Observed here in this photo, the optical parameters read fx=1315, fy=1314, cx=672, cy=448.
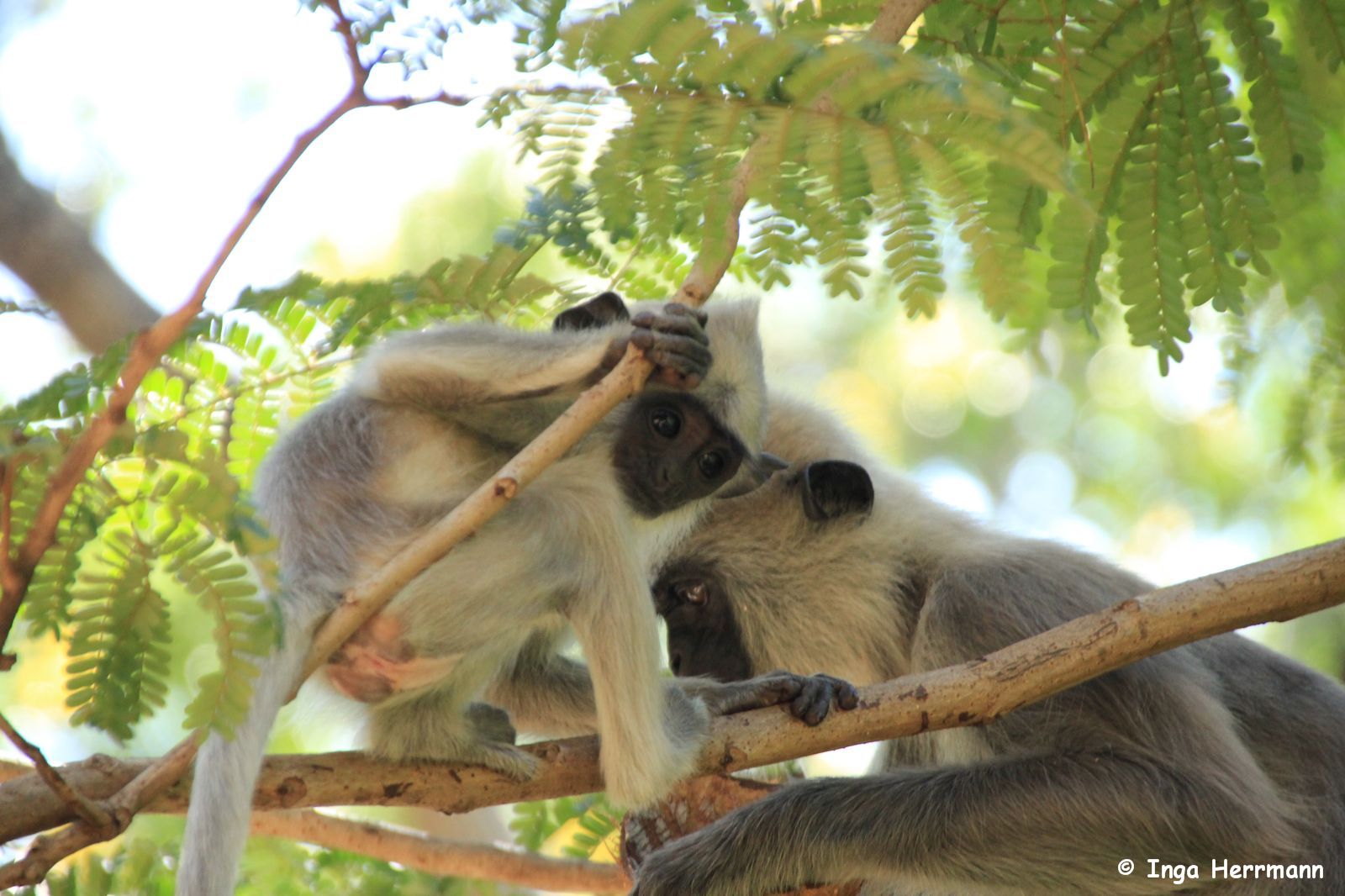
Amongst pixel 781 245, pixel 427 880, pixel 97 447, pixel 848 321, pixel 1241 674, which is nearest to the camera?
pixel 97 447

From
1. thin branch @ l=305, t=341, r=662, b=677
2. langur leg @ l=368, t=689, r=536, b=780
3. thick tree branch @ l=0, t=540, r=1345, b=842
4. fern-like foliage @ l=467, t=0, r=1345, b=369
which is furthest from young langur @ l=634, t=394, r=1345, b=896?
thin branch @ l=305, t=341, r=662, b=677

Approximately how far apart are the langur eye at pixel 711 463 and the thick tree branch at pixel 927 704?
36.9 inches

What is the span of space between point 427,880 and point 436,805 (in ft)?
5.42

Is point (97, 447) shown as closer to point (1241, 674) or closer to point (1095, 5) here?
point (1095, 5)

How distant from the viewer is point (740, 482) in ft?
18.1

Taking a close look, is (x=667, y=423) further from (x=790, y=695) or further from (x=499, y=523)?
(x=790, y=695)

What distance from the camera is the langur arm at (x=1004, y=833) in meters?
4.62

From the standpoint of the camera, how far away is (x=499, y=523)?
4.31m

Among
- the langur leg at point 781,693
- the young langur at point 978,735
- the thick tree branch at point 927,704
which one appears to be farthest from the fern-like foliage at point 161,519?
the young langur at point 978,735

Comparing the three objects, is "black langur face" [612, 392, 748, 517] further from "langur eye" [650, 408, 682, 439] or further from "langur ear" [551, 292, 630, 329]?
"langur ear" [551, 292, 630, 329]

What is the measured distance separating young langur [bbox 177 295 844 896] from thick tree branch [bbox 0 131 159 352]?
351cm

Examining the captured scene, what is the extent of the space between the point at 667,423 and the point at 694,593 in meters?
1.16

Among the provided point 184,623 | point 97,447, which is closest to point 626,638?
point 97,447

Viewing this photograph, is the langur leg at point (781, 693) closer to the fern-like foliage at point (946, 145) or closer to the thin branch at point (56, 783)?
the fern-like foliage at point (946, 145)
